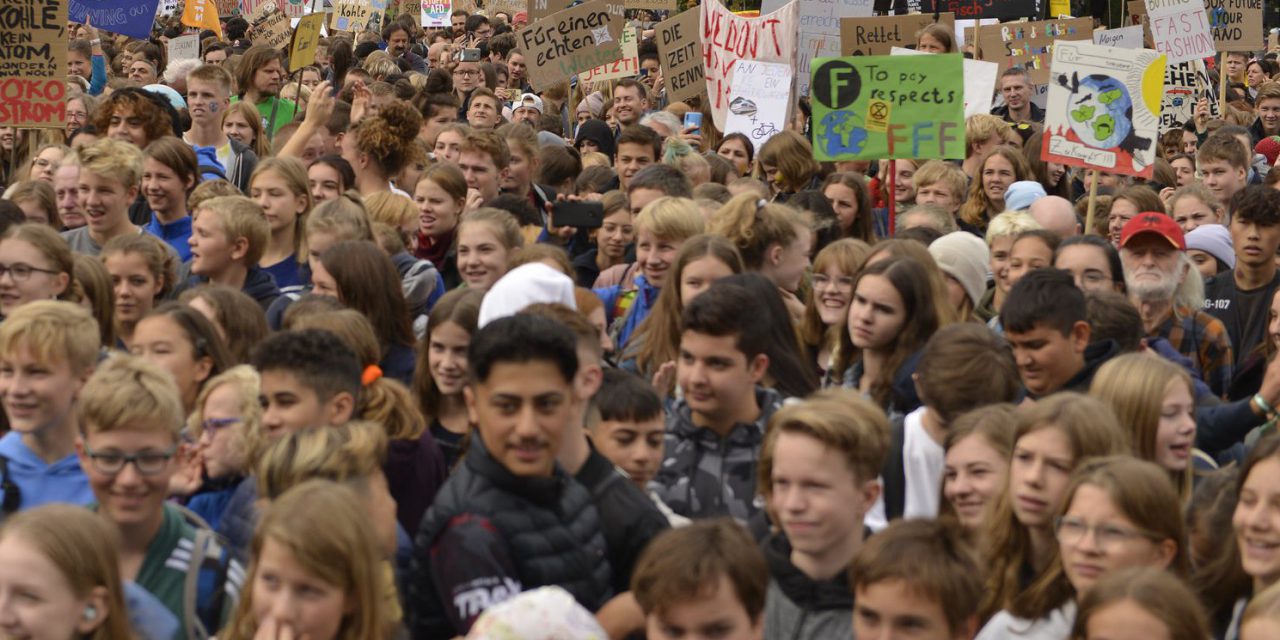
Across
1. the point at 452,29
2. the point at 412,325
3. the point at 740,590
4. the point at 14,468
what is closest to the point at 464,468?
the point at 740,590

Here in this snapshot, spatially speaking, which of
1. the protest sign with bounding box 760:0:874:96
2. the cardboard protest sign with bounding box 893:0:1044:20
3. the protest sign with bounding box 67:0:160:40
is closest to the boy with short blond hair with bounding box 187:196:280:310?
the protest sign with bounding box 67:0:160:40

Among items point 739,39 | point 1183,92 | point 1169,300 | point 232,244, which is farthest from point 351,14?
point 1169,300

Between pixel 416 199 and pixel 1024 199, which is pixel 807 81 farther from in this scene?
pixel 416 199

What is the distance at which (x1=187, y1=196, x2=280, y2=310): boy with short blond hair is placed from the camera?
311 inches

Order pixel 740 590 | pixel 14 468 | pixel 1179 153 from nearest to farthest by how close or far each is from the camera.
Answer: pixel 740 590 < pixel 14 468 < pixel 1179 153

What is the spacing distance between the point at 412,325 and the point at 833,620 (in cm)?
344

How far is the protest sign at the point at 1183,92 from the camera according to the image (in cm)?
1727

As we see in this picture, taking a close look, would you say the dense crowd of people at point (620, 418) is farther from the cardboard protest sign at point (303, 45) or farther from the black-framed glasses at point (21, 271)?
the cardboard protest sign at point (303, 45)

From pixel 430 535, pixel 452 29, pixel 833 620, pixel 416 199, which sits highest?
pixel 452 29

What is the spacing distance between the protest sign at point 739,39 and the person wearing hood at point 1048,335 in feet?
27.0

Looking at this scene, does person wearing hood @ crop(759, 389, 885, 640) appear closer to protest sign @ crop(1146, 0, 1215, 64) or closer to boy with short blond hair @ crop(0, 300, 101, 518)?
boy with short blond hair @ crop(0, 300, 101, 518)

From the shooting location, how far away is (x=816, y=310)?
757 centimetres

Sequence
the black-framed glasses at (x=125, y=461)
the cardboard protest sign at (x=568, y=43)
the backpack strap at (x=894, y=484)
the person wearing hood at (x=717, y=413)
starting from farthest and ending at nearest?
the cardboard protest sign at (x=568, y=43)
the backpack strap at (x=894, y=484)
the person wearing hood at (x=717, y=413)
the black-framed glasses at (x=125, y=461)

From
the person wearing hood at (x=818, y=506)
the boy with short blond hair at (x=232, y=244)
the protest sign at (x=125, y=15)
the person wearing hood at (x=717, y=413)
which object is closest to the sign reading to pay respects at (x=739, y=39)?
the protest sign at (x=125, y=15)
